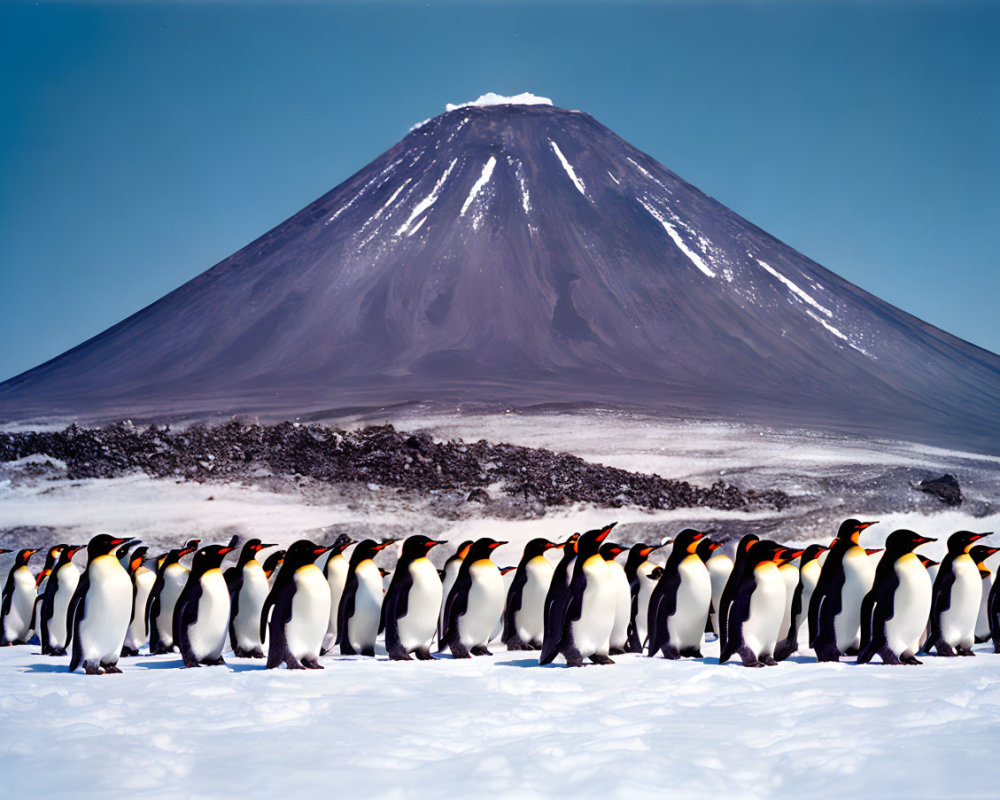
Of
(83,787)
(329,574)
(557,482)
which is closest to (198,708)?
(83,787)

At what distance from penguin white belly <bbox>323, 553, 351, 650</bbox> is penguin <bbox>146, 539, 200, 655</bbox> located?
1.22 metres

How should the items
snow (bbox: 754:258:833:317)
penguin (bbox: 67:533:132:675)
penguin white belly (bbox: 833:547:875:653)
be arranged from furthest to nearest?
snow (bbox: 754:258:833:317) → penguin white belly (bbox: 833:547:875:653) → penguin (bbox: 67:533:132:675)

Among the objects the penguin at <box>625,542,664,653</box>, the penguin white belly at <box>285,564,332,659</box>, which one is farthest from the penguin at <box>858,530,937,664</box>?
the penguin white belly at <box>285,564,332,659</box>

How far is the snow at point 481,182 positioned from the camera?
46550 mm

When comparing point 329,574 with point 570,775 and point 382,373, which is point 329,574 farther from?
point 382,373

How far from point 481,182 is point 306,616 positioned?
41990 millimetres

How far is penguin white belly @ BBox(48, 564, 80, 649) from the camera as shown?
9.25 meters

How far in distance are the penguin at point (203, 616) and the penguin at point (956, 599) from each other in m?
5.39

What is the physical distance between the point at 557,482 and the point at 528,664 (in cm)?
1391

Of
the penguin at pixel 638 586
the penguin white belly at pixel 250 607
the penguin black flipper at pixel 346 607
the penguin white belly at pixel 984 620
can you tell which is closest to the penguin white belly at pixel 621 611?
the penguin at pixel 638 586

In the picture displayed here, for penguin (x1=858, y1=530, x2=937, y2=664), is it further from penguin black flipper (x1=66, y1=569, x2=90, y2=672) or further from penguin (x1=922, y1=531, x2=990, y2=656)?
penguin black flipper (x1=66, y1=569, x2=90, y2=672)

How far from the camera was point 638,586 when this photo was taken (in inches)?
375

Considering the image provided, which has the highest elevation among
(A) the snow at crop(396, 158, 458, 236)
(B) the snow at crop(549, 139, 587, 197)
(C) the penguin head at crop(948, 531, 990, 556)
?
(B) the snow at crop(549, 139, 587, 197)

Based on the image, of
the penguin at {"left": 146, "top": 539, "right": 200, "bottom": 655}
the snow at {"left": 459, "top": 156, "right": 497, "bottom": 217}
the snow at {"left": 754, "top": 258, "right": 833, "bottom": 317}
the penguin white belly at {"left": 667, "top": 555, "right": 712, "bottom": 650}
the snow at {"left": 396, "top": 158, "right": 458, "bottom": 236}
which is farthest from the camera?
the snow at {"left": 459, "top": 156, "right": 497, "bottom": 217}
